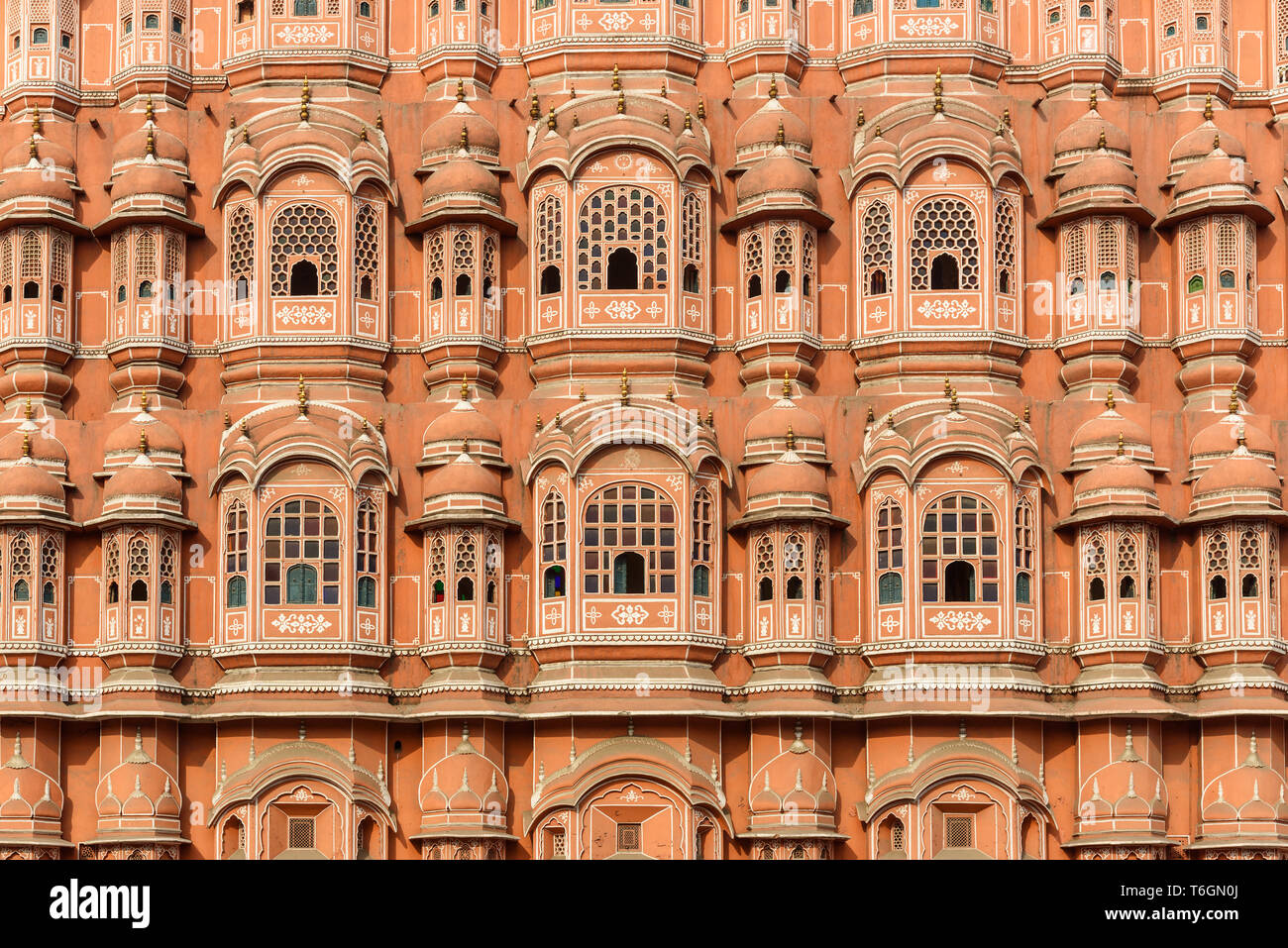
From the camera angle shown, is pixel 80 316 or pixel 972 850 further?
pixel 80 316

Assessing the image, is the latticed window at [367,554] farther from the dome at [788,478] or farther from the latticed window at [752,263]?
the latticed window at [752,263]

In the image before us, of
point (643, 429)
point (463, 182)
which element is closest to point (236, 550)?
point (643, 429)

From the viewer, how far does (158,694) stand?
40156 millimetres

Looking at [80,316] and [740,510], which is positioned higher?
[80,316]

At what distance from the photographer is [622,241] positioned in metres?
42.0

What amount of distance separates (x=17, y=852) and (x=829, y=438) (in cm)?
1506

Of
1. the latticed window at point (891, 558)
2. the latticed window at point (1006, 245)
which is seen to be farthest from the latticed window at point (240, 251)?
the latticed window at point (1006, 245)

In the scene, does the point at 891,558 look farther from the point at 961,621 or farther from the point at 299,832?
the point at 299,832

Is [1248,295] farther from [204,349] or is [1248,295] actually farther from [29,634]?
[29,634]

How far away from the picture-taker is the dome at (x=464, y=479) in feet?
133

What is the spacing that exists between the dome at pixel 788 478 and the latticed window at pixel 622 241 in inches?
148

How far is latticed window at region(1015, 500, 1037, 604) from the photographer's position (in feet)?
134

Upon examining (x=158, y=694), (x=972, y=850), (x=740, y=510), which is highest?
(x=740, y=510)

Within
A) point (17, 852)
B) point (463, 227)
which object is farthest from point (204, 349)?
point (17, 852)
